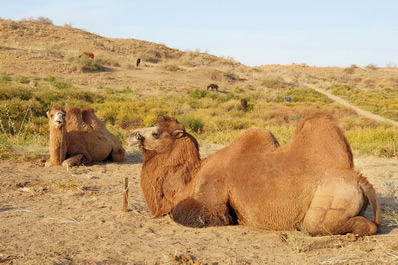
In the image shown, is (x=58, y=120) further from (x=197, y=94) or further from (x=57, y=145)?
(x=197, y=94)

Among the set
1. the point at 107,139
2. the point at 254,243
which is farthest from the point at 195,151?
the point at 107,139

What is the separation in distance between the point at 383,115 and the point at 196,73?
28.5 metres

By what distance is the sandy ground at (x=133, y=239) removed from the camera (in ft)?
15.0

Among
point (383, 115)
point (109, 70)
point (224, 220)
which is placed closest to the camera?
point (224, 220)

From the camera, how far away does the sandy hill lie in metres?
40.6

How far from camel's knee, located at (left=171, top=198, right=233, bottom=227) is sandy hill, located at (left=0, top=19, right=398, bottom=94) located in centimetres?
3063

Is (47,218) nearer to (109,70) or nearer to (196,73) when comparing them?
(109,70)

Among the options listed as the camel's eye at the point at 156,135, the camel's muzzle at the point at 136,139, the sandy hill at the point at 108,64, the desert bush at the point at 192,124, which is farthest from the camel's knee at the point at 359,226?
the sandy hill at the point at 108,64

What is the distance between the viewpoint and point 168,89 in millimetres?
38500

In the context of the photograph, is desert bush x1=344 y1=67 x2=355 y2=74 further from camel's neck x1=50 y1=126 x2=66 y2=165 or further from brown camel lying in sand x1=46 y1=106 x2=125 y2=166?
camel's neck x1=50 y1=126 x2=66 y2=165

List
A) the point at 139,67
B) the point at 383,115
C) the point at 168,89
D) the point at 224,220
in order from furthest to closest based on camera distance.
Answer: the point at 139,67 < the point at 168,89 < the point at 383,115 < the point at 224,220

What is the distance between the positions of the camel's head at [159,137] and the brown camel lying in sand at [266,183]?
1cm

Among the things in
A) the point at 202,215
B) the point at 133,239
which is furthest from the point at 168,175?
the point at 133,239

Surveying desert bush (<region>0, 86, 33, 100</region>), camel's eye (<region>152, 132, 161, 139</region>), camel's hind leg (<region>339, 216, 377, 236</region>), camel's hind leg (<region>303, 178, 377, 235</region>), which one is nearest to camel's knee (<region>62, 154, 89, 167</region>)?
camel's eye (<region>152, 132, 161, 139</region>)
